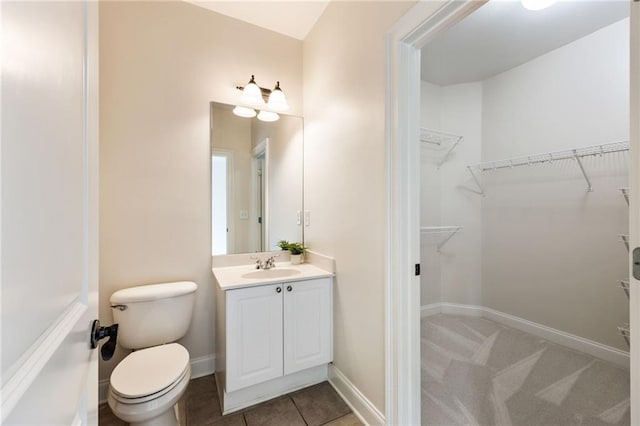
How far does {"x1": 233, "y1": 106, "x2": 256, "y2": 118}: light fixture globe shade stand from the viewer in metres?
2.17

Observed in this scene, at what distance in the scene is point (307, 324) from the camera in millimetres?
1826

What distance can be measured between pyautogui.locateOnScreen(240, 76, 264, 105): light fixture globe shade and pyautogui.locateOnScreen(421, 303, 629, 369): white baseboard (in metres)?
2.83

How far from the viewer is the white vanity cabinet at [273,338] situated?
162 centimetres

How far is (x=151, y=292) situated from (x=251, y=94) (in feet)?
5.17

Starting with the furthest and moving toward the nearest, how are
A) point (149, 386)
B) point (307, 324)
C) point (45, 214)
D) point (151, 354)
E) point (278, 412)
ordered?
point (307, 324) → point (278, 412) → point (151, 354) → point (149, 386) → point (45, 214)

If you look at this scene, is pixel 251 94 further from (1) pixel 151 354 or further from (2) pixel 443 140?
(2) pixel 443 140

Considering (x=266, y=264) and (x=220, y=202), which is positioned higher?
(x=220, y=202)

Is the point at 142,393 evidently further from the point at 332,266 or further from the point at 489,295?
the point at 489,295

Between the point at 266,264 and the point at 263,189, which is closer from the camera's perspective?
the point at 266,264

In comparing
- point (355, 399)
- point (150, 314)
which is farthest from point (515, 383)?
point (150, 314)

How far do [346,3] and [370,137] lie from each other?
1.00 metres

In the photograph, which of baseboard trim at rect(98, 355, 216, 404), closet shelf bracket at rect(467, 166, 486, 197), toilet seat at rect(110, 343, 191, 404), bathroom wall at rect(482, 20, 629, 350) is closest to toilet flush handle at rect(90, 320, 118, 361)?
toilet seat at rect(110, 343, 191, 404)

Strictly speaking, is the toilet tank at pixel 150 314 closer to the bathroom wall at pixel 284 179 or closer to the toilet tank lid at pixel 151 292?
the toilet tank lid at pixel 151 292

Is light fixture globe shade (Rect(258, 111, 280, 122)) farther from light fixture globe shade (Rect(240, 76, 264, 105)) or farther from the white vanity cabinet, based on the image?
the white vanity cabinet
